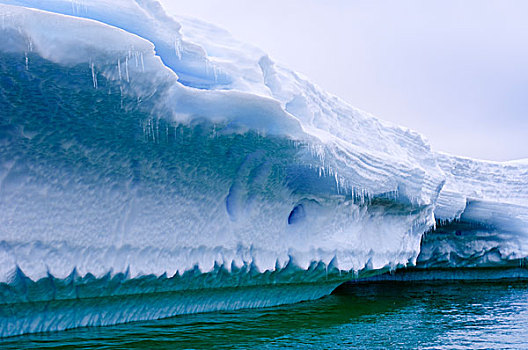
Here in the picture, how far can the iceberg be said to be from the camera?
4.46 meters

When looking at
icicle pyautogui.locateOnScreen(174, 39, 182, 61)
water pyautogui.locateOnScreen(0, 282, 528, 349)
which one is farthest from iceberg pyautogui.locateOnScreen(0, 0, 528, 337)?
water pyautogui.locateOnScreen(0, 282, 528, 349)

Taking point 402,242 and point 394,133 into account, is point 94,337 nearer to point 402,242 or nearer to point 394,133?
point 402,242

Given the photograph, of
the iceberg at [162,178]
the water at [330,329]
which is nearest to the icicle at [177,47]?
the iceberg at [162,178]

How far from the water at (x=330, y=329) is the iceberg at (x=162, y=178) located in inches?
15.6

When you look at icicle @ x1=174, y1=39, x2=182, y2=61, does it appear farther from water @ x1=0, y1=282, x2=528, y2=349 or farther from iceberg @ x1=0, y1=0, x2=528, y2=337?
water @ x1=0, y1=282, x2=528, y2=349

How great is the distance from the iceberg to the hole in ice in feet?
0.07

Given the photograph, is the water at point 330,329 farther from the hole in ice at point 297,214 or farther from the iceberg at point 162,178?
the hole in ice at point 297,214

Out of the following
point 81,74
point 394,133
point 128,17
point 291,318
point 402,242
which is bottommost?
point 291,318

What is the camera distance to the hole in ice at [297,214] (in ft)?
25.1

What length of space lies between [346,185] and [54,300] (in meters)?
4.12

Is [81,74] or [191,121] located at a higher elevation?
[81,74]

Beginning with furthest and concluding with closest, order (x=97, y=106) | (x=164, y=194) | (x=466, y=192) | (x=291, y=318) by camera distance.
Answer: (x=466, y=192), (x=291, y=318), (x=164, y=194), (x=97, y=106)

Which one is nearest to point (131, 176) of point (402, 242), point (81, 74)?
point (81, 74)

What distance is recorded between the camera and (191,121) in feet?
17.3
